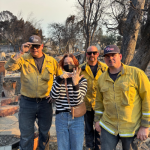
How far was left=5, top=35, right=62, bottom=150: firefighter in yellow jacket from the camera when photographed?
277 centimetres

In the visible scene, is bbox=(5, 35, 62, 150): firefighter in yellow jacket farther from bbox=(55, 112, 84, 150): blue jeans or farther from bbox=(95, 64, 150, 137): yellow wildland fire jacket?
bbox=(95, 64, 150, 137): yellow wildland fire jacket

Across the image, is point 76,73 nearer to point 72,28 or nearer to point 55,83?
point 55,83

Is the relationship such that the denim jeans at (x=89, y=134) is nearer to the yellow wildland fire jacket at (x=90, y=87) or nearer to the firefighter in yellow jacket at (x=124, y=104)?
the yellow wildland fire jacket at (x=90, y=87)

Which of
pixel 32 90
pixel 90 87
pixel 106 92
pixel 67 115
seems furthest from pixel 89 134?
pixel 32 90

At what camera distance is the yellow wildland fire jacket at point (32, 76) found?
279cm

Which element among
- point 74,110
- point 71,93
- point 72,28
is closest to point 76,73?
point 71,93

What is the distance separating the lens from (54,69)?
3.13 meters

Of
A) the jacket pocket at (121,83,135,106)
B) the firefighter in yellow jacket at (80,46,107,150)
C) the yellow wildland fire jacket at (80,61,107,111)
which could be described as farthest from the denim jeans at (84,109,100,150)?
the jacket pocket at (121,83,135,106)

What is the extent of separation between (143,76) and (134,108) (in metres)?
0.46

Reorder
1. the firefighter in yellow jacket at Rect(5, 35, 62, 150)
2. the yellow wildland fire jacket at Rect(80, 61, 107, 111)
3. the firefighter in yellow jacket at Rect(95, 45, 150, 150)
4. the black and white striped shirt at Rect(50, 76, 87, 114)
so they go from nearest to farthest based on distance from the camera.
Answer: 1. the firefighter in yellow jacket at Rect(95, 45, 150, 150)
2. the black and white striped shirt at Rect(50, 76, 87, 114)
3. the firefighter in yellow jacket at Rect(5, 35, 62, 150)
4. the yellow wildland fire jacket at Rect(80, 61, 107, 111)

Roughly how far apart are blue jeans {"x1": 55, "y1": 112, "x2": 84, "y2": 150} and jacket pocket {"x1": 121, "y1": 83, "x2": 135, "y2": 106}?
0.78 metres

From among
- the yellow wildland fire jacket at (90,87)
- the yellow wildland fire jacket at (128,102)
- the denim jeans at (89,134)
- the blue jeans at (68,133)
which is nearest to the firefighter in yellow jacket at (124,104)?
the yellow wildland fire jacket at (128,102)

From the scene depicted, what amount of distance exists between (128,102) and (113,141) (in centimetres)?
64

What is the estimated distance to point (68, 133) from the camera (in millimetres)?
2209
